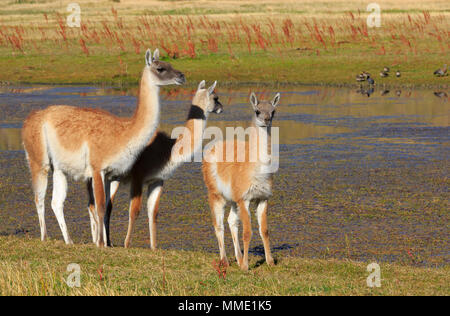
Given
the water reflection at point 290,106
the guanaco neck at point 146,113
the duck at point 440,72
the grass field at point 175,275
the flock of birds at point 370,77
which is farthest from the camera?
the duck at point 440,72

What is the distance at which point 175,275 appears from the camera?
7066 mm

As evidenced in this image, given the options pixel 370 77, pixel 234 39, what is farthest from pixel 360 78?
pixel 234 39

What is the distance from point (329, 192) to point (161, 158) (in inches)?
133

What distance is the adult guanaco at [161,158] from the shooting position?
8.96m

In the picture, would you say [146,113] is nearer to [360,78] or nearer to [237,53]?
[360,78]

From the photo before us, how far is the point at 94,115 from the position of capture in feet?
29.5

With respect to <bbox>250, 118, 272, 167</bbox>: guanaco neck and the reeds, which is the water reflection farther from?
<bbox>250, 118, 272, 167</bbox>: guanaco neck

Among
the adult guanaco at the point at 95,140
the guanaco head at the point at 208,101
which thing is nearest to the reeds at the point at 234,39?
the guanaco head at the point at 208,101

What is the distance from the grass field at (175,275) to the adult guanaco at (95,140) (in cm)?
76

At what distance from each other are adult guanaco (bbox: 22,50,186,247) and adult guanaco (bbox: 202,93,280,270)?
909 millimetres

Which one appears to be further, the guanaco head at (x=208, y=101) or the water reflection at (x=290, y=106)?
the water reflection at (x=290, y=106)

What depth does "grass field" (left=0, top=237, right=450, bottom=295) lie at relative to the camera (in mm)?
6441

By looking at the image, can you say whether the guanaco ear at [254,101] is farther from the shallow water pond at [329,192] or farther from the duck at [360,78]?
the duck at [360,78]
